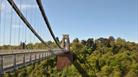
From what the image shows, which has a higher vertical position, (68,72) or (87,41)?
(87,41)

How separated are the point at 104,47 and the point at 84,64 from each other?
22969 mm

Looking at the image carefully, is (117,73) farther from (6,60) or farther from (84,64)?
(6,60)

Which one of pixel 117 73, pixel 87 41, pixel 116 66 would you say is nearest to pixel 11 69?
pixel 117 73

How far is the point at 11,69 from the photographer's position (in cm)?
1061

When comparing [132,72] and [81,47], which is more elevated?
[81,47]

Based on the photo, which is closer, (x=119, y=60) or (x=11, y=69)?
(x=11, y=69)

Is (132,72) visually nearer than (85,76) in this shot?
No

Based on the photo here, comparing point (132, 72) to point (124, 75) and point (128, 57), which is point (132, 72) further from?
point (128, 57)

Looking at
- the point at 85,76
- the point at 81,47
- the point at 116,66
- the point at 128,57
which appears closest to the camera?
the point at 85,76

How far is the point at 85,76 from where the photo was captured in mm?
68250

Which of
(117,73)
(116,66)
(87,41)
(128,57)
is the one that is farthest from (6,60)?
(87,41)

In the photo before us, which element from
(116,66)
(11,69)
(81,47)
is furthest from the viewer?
(81,47)

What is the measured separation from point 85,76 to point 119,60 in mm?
17539

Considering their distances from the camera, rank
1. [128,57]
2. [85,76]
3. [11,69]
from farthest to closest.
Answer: [128,57] < [85,76] < [11,69]
